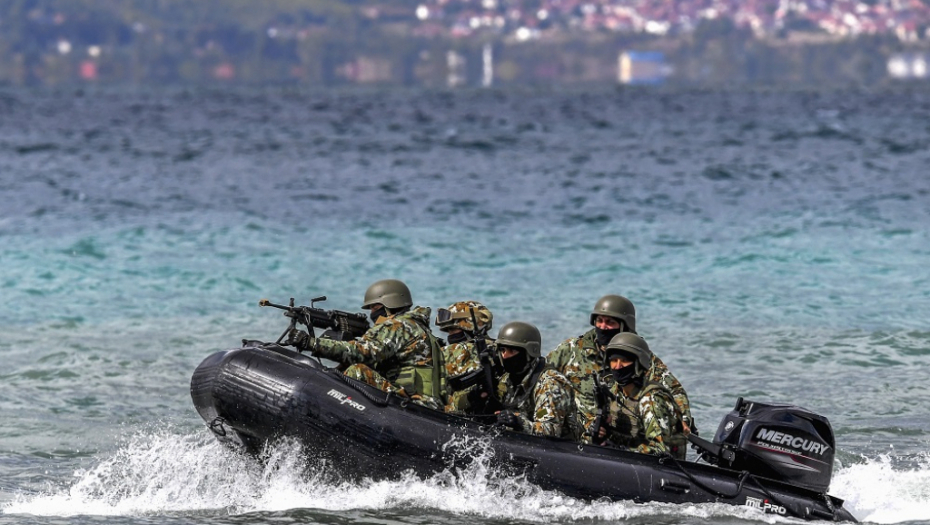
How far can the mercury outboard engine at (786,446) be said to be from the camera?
11422 millimetres

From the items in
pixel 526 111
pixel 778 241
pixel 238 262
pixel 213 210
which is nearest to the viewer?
pixel 238 262

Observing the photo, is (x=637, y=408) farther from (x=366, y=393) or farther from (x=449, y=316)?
(x=366, y=393)

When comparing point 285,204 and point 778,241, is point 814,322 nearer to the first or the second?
point 778,241

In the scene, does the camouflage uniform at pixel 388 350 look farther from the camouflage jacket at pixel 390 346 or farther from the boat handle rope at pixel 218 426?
the boat handle rope at pixel 218 426

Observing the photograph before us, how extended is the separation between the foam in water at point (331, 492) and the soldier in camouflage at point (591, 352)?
0.87 m

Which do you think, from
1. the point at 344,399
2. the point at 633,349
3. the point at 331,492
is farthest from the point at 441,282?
the point at 633,349

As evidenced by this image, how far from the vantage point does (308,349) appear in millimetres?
11977

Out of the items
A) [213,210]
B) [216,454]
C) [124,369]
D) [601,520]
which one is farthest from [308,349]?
[213,210]

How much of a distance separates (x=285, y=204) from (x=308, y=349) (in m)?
24.0

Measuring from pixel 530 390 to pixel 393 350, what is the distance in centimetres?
115

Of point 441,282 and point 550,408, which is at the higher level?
point 550,408

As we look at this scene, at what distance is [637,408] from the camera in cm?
1166

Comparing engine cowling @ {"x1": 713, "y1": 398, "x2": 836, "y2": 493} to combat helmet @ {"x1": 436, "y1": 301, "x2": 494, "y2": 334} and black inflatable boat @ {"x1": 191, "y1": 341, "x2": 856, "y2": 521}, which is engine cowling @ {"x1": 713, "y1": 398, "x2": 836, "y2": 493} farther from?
combat helmet @ {"x1": 436, "y1": 301, "x2": 494, "y2": 334}

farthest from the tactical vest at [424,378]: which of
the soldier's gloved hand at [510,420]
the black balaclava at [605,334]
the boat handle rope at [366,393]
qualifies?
the black balaclava at [605,334]
